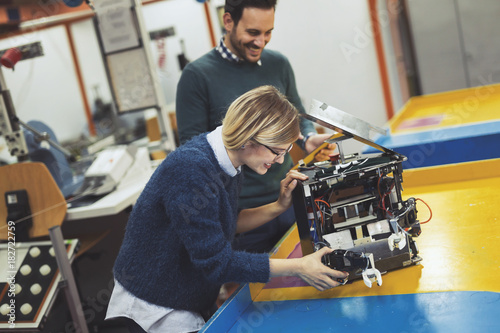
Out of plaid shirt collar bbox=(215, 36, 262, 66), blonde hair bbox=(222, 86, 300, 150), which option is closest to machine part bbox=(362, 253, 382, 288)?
blonde hair bbox=(222, 86, 300, 150)

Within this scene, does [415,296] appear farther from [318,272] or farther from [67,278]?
[67,278]

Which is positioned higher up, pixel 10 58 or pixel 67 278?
pixel 10 58

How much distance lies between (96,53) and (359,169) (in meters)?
5.89

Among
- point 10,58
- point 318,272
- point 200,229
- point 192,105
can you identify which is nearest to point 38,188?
point 10,58

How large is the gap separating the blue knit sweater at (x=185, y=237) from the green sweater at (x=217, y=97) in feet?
1.70

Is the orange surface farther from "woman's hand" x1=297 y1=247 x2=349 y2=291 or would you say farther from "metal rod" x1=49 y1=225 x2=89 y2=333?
"metal rod" x1=49 y1=225 x2=89 y2=333

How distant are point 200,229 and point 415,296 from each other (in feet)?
1.81

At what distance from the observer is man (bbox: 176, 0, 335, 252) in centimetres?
189

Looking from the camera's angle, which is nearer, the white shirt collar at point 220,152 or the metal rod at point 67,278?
the white shirt collar at point 220,152

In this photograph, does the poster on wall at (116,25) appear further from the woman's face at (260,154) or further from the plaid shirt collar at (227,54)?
the woman's face at (260,154)

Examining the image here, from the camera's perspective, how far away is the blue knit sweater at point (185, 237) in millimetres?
1203

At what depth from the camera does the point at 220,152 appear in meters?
1.31

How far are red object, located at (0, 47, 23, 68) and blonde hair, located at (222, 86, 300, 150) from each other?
2.17 meters

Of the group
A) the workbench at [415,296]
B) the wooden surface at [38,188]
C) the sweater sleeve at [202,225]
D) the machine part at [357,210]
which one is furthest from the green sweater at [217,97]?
the wooden surface at [38,188]
